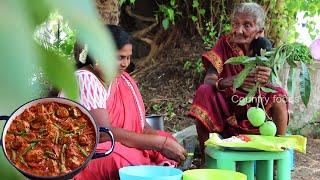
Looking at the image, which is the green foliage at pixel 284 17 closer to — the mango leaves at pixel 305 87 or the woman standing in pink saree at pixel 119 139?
the mango leaves at pixel 305 87

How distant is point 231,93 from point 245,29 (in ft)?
1.28

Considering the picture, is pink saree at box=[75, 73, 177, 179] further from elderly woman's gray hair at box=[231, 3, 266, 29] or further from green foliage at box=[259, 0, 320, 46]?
green foliage at box=[259, 0, 320, 46]

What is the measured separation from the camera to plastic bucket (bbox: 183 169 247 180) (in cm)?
195

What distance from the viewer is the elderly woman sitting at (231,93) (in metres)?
2.84

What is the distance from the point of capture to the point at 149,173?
2014 mm

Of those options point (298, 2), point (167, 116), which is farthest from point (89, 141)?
point (298, 2)

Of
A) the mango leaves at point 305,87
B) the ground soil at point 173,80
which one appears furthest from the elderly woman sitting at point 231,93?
the ground soil at point 173,80

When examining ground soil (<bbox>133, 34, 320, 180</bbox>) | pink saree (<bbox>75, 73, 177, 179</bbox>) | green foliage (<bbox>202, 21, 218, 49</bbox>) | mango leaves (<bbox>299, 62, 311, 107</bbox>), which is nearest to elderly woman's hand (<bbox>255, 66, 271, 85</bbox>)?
mango leaves (<bbox>299, 62, 311, 107</bbox>)

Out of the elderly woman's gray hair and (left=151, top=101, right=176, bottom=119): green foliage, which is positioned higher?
the elderly woman's gray hair

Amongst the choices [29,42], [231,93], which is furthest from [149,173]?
[29,42]

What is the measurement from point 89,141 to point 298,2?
11.6 feet

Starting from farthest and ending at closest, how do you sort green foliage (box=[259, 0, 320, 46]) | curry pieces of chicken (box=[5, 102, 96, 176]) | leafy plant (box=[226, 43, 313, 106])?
green foliage (box=[259, 0, 320, 46]) → leafy plant (box=[226, 43, 313, 106]) → curry pieces of chicken (box=[5, 102, 96, 176])

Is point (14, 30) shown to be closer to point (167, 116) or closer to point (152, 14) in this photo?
point (167, 116)

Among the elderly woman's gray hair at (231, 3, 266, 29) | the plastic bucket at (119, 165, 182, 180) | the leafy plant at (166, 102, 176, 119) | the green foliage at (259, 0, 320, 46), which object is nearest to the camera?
the plastic bucket at (119, 165, 182, 180)
